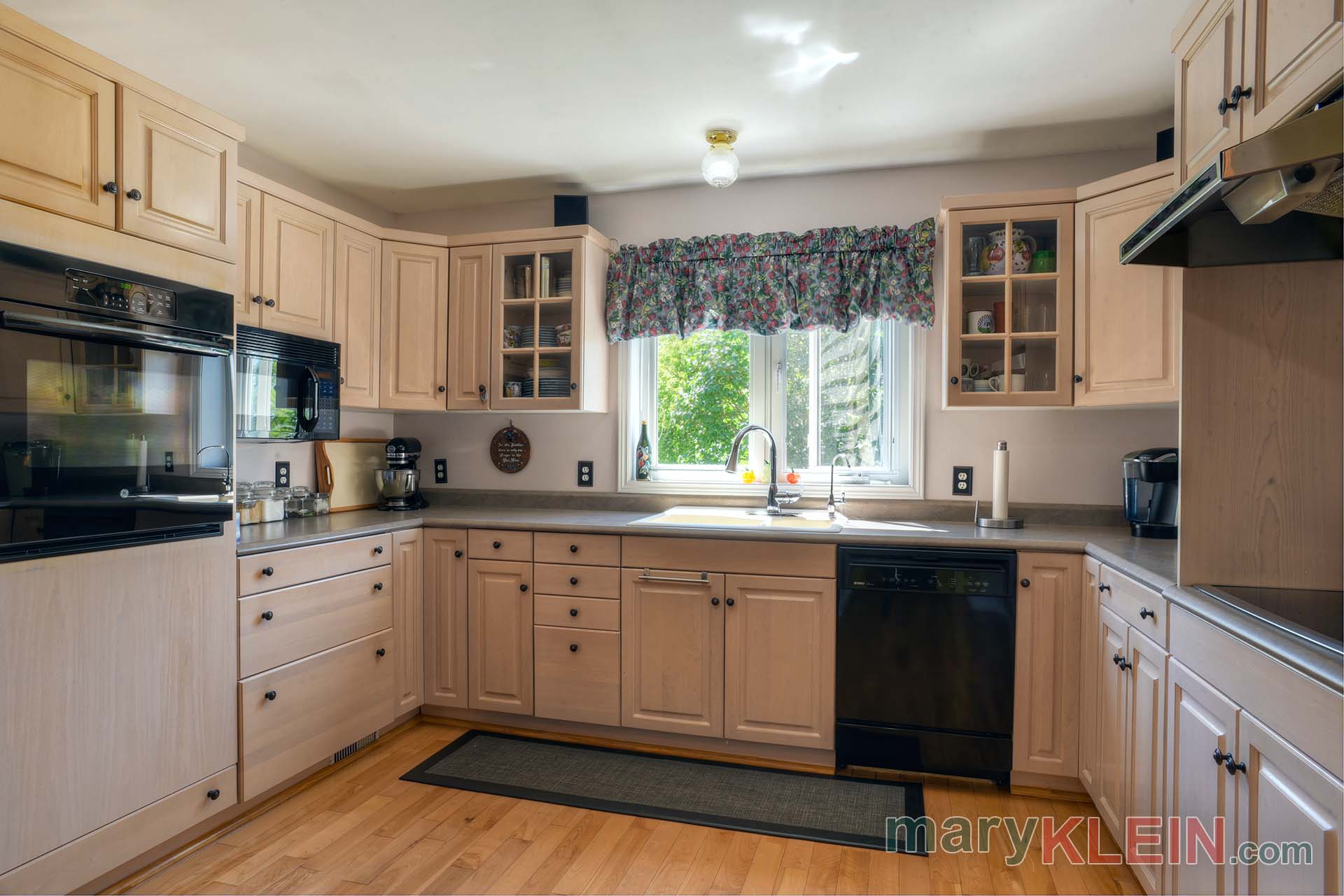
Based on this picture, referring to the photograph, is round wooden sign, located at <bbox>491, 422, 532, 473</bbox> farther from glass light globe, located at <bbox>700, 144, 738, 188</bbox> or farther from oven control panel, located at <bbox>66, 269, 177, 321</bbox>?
oven control panel, located at <bbox>66, 269, 177, 321</bbox>

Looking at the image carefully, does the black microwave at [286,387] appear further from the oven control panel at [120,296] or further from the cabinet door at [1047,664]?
the cabinet door at [1047,664]

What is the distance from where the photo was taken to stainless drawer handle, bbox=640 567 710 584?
269cm

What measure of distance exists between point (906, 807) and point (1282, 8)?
2.30 meters

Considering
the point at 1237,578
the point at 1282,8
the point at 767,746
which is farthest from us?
the point at 767,746

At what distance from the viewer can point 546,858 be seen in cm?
208

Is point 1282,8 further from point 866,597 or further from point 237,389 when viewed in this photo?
point 237,389

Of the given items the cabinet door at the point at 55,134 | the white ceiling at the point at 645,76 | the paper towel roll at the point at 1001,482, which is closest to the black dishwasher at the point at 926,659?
the paper towel roll at the point at 1001,482

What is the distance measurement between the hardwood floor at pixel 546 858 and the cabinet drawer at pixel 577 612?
678 millimetres

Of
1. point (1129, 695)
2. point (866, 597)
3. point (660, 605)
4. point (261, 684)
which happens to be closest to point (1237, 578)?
point (1129, 695)

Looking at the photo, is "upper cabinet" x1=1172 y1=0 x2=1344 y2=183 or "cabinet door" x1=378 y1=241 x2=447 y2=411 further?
"cabinet door" x1=378 y1=241 x2=447 y2=411

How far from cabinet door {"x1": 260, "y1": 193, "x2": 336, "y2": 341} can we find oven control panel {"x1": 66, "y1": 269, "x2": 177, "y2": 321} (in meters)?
0.63

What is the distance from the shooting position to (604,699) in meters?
2.82

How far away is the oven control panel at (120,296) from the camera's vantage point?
1.76 metres

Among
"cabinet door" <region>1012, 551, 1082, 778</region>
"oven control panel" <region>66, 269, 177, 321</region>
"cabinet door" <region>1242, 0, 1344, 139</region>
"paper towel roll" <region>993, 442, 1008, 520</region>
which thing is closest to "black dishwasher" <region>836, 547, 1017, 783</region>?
"cabinet door" <region>1012, 551, 1082, 778</region>
